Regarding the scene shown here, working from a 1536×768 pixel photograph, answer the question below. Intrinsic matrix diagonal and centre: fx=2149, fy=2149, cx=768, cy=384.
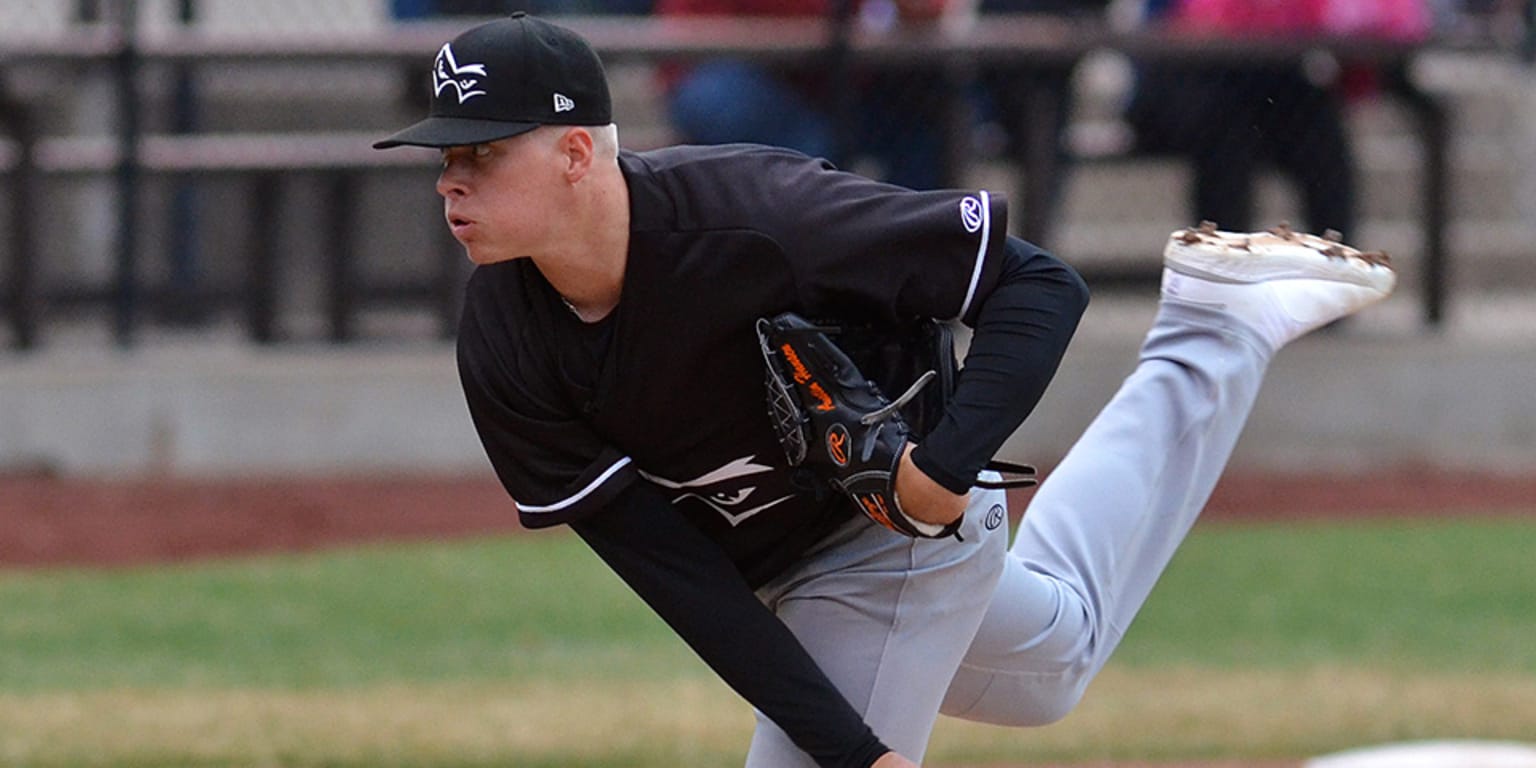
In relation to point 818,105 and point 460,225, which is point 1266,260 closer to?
point 460,225

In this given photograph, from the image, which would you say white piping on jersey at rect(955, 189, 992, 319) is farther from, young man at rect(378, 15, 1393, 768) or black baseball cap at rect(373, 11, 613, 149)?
black baseball cap at rect(373, 11, 613, 149)

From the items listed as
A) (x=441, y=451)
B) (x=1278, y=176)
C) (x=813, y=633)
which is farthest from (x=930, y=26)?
(x=813, y=633)

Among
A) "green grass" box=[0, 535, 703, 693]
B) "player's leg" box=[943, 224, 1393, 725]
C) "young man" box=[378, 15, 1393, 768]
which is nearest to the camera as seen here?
"young man" box=[378, 15, 1393, 768]

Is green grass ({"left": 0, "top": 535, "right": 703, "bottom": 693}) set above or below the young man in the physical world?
below

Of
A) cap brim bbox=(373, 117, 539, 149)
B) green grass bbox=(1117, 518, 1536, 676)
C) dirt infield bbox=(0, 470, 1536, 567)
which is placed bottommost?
dirt infield bbox=(0, 470, 1536, 567)

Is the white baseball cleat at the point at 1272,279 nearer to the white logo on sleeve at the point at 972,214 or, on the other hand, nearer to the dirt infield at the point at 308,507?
the white logo on sleeve at the point at 972,214

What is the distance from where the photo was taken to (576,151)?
2.95 meters

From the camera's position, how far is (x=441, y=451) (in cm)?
870

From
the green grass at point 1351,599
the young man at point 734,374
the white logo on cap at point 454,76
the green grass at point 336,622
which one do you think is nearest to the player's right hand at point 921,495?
the young man at point 734,374

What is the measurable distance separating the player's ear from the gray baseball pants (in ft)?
2.52

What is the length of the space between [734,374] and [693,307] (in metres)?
0.13

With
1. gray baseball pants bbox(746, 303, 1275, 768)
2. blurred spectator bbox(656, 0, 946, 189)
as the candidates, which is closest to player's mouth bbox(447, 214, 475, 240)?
gray baseball pants bbox(746, 303, 1275, 768)

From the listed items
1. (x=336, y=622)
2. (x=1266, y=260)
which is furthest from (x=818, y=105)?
(x=1266, y=260)

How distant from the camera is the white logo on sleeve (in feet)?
10.2
